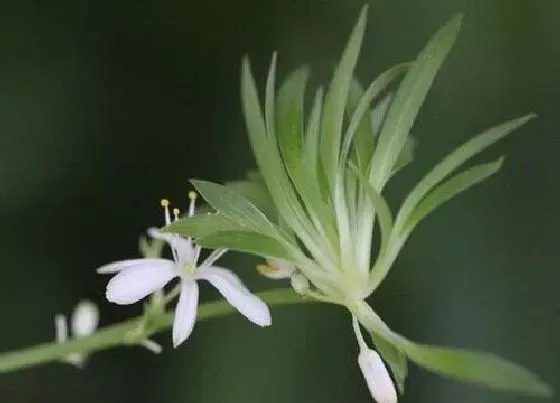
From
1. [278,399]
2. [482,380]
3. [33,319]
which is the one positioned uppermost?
[33,319]

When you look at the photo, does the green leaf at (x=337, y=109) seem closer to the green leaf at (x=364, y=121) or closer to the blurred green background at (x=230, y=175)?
the green leaf at (x=364, y=121)

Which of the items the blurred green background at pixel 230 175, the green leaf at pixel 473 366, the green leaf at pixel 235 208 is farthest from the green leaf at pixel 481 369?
the blurred green background at pixel 230 175

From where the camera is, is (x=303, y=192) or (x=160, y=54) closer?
(x=303, y=192)

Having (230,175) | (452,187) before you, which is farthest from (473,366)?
(230,175)

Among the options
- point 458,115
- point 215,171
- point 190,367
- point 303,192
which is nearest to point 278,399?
point 190,367

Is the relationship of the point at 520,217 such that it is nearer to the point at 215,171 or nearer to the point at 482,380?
the point at 215,171

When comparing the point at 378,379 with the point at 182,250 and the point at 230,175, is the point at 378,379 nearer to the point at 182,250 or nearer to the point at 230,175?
the point at 182,250
